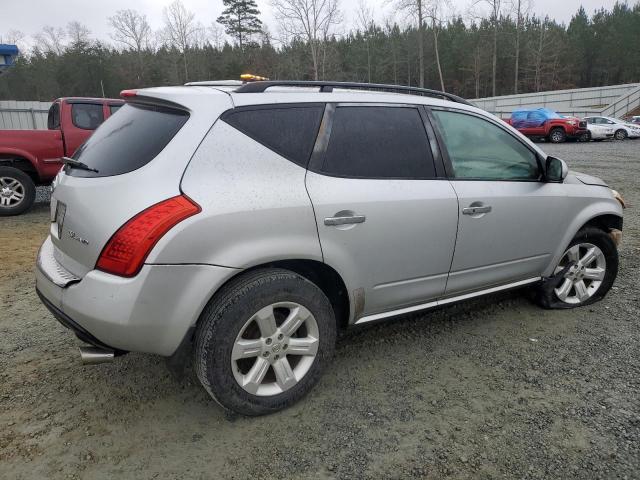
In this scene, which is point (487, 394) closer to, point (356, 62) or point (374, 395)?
point (374, 395)

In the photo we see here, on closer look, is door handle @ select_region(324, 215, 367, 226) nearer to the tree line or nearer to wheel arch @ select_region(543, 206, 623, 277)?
wheel arch @ select_region(543, 206, 623, 277)

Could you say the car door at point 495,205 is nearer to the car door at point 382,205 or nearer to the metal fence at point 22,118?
the car door at point 382,205

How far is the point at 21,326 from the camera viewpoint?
3.64m

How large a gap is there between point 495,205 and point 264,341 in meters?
1.82

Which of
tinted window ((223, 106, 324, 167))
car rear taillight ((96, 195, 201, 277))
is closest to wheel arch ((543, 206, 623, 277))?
tinted window ((223, 106, 324, 167))

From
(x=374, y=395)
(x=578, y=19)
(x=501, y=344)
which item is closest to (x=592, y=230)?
(x=501, y=344)

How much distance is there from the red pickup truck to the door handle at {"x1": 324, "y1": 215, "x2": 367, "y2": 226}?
20.5ft

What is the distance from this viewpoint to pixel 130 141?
252cm

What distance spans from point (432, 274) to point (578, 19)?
77542mm

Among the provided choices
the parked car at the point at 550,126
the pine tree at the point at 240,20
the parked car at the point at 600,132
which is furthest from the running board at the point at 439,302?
the pine tree at the point at 240,20

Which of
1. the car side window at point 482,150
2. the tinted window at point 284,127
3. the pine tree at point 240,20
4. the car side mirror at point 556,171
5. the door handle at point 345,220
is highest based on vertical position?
the pine tree at point 240,20

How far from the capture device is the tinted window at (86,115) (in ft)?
26.1

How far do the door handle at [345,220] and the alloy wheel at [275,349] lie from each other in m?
0.47

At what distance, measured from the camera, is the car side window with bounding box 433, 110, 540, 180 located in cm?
317
